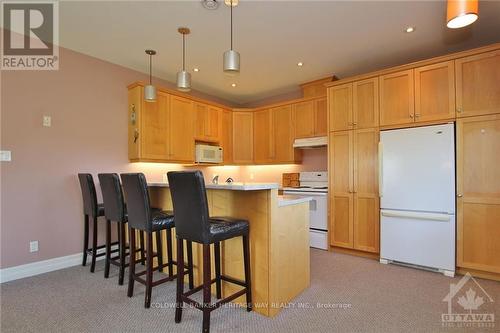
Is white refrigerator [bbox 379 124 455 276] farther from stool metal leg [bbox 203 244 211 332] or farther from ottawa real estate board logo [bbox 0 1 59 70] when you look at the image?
ottawa real estate board logo [bbox 0 1 59 70]

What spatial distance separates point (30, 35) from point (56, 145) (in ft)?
4.19

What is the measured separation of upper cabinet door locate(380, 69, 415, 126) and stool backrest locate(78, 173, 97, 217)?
365cm

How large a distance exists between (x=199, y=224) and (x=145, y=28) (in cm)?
229

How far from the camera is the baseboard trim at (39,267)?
2.85 m

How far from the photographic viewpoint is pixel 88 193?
10.2ft

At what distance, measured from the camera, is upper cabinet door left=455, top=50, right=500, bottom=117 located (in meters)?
2.79

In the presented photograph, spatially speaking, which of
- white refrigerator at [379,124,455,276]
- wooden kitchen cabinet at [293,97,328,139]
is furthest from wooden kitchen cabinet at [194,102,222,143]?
white refrigerator at [379,124,455,276]

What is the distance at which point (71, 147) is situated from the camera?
3361 mm

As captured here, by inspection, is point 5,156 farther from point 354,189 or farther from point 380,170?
point 380,170

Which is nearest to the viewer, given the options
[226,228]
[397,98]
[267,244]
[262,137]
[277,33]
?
[226,228]

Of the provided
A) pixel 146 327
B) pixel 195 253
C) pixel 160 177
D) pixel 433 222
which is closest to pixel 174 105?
pixel 160 177

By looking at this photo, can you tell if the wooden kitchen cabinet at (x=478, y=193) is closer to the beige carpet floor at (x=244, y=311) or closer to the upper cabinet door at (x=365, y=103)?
the beige carpet floor at (x=244, y=311)

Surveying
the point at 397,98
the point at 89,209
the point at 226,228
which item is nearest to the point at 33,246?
the point at 89,209

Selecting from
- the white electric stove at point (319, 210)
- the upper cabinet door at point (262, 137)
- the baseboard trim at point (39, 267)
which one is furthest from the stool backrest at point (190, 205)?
the upper cabinet door at point (262, 137)
